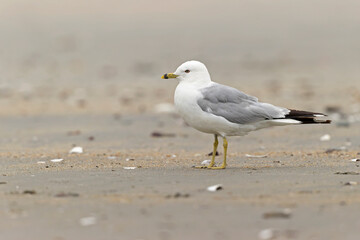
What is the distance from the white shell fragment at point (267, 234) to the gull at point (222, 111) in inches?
92.4

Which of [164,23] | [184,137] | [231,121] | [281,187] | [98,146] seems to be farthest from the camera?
[164,23]

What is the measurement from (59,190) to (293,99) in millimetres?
7714

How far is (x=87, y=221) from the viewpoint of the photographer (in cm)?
434

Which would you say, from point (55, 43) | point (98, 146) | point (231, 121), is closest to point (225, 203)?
point (231, 121)

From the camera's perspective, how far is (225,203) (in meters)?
4.71

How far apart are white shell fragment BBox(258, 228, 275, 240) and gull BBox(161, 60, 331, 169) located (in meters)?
2.35

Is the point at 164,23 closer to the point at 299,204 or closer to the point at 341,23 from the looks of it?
the point at 341,23

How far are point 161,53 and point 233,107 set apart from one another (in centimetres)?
1264

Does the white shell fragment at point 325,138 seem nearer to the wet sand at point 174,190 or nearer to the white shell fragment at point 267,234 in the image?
the wet sand at point 174,190

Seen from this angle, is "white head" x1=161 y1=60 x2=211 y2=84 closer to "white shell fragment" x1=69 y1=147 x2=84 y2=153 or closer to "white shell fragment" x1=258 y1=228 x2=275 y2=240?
"white shell fragment" x1=69 y1=147 x2=84 y2=153

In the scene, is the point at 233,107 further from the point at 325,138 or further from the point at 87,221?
the point at 87,221

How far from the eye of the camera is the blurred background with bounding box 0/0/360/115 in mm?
13125

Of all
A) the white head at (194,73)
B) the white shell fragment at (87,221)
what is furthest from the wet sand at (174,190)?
the white head at (194,73)

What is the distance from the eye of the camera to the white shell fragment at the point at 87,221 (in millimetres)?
4290
